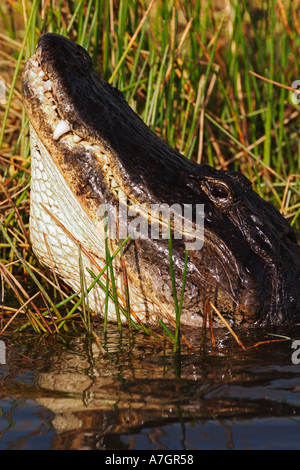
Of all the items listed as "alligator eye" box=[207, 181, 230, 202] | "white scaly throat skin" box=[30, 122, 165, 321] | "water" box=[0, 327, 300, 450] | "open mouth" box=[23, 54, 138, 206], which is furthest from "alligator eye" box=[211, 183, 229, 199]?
"water" box=[0, 327, 300, 450]

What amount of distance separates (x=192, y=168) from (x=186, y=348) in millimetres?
752

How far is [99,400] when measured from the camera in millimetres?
1763

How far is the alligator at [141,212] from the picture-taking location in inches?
88.3

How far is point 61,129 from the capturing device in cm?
225

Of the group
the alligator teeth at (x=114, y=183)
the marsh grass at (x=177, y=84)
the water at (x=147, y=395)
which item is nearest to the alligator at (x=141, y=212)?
the alligator teeth at (x=114, y=183)

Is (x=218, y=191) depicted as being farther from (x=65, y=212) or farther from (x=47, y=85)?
(x=47, y=85)

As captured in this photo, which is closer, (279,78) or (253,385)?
(253,385)

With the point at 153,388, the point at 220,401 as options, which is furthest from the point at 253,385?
the point at 153,388

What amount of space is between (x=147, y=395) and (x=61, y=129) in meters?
1.09

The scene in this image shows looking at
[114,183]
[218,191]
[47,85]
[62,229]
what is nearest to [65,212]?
[62,229]

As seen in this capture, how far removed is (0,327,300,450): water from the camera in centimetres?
156
